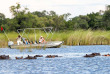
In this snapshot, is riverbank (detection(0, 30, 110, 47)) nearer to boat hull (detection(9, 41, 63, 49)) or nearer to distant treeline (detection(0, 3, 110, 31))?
boat hull (detection(9, 41, 63, 49))

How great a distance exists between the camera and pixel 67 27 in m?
104

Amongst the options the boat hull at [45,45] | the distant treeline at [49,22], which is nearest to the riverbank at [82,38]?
the boat hull at [45,45]

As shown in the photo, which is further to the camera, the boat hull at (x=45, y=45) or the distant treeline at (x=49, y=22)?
the distant treeline at (x=49, y=22)

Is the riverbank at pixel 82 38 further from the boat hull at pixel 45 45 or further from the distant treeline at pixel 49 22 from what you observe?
the distant treeline at pixel 49 22

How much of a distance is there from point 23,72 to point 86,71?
11.7 feet

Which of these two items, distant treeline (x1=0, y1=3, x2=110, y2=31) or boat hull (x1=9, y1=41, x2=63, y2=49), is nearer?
boat hull (x1=9, y1=41, x2=63, y2=49)

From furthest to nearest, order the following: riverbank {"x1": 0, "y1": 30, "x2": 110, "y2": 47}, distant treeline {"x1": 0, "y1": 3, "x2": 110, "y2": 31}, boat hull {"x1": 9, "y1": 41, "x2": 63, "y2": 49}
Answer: distant treeline {"x1": 0, "y1": 3, "x2": 110, "y2": 31} → riverbank {"x1": 0, "y1": 30, "x2": 110, "y2": 47} → boat hull {"x1": 9, "y1": 41, "x2": 63, "y2": 49}

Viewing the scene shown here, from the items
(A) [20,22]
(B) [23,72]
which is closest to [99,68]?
(B) [23,72]

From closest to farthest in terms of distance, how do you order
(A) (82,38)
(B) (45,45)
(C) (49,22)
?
(B) (45,45) < (A) (82,38) < (C) (49,22)

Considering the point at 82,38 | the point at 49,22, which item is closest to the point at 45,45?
the point at 82,38

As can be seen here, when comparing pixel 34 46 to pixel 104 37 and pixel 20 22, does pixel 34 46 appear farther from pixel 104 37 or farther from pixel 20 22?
pixel 20 22

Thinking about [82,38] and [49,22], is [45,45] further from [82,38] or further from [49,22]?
[49,22]

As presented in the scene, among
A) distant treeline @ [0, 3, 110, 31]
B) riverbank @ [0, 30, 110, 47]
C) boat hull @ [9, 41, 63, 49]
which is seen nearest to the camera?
boat hull @ [9, 41, 63, 49]

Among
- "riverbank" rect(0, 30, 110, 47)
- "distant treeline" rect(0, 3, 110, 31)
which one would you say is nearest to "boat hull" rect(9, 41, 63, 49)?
"riverbank" rect(0, 30, 110, 47)
